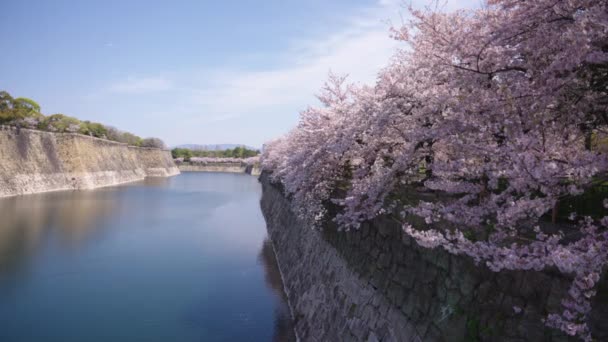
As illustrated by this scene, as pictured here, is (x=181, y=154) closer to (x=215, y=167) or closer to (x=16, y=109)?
(x=215, y=167)

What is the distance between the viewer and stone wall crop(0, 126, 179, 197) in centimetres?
3309

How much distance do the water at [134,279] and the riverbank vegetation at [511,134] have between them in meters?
5.44

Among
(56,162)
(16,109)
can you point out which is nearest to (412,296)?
(56,162)

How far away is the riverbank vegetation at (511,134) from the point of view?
10.9 ft

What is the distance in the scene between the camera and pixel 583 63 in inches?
160

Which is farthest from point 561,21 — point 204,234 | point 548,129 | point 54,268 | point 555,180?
point 204,234

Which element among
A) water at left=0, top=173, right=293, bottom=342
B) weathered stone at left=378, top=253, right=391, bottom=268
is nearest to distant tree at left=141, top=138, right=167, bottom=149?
water at left=0, top=173, right=293, bottom=342

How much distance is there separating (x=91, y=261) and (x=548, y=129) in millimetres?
15971

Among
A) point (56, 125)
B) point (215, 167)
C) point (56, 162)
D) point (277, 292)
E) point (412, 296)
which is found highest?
point (56, 125)

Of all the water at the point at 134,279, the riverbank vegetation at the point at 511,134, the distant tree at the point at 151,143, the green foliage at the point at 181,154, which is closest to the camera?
the riverbank vegetation at the point at 511,134

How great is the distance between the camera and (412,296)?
511 centimetres

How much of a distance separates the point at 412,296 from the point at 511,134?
228 centimetres

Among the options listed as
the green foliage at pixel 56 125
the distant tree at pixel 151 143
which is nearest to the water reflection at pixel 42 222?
the green foliage at pixel 56 125

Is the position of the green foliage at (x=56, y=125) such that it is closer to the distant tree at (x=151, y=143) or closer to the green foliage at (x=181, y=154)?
the distant tree at (x=151, y=143)
